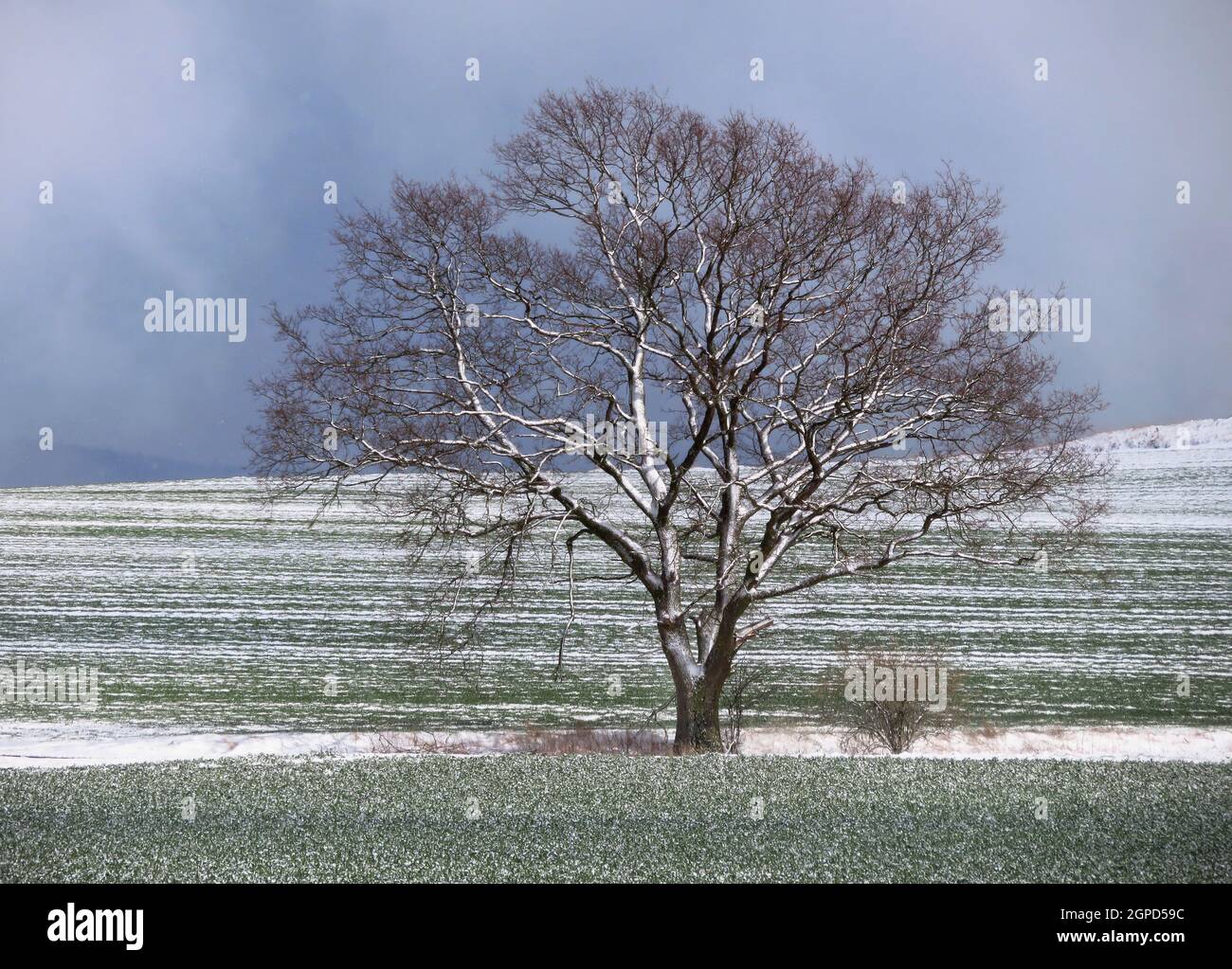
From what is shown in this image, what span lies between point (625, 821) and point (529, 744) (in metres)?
9.69

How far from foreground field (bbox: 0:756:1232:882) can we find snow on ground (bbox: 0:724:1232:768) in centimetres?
471

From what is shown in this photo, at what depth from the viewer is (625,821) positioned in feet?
33.6

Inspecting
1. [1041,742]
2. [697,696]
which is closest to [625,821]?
[697,696]

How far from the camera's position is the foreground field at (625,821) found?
28.5 feet

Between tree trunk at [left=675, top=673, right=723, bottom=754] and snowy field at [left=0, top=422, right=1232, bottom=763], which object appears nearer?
tree trunk at [left=675, top=673, right=723, bottom=754]

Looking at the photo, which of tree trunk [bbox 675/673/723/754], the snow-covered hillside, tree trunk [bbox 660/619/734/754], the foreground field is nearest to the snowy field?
tree trunk [bbox 660/619/734/754]

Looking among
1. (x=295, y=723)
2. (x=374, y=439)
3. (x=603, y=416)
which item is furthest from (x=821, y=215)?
(x=295, y=723)

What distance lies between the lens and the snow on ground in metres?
18.1

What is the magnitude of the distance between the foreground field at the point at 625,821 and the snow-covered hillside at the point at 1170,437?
211ft

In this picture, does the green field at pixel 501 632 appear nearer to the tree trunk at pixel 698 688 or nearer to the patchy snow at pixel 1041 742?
the patchy snow at pixel 1041 742

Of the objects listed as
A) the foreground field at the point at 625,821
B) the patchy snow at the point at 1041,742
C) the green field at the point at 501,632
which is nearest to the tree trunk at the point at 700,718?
the patchy snow at the point at 1041,742

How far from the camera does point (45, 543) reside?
47219 millimetres

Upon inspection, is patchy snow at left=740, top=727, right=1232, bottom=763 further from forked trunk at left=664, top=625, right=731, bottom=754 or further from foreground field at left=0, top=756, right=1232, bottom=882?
foreground field at left=0, top=756, right=1232, bottom=882
